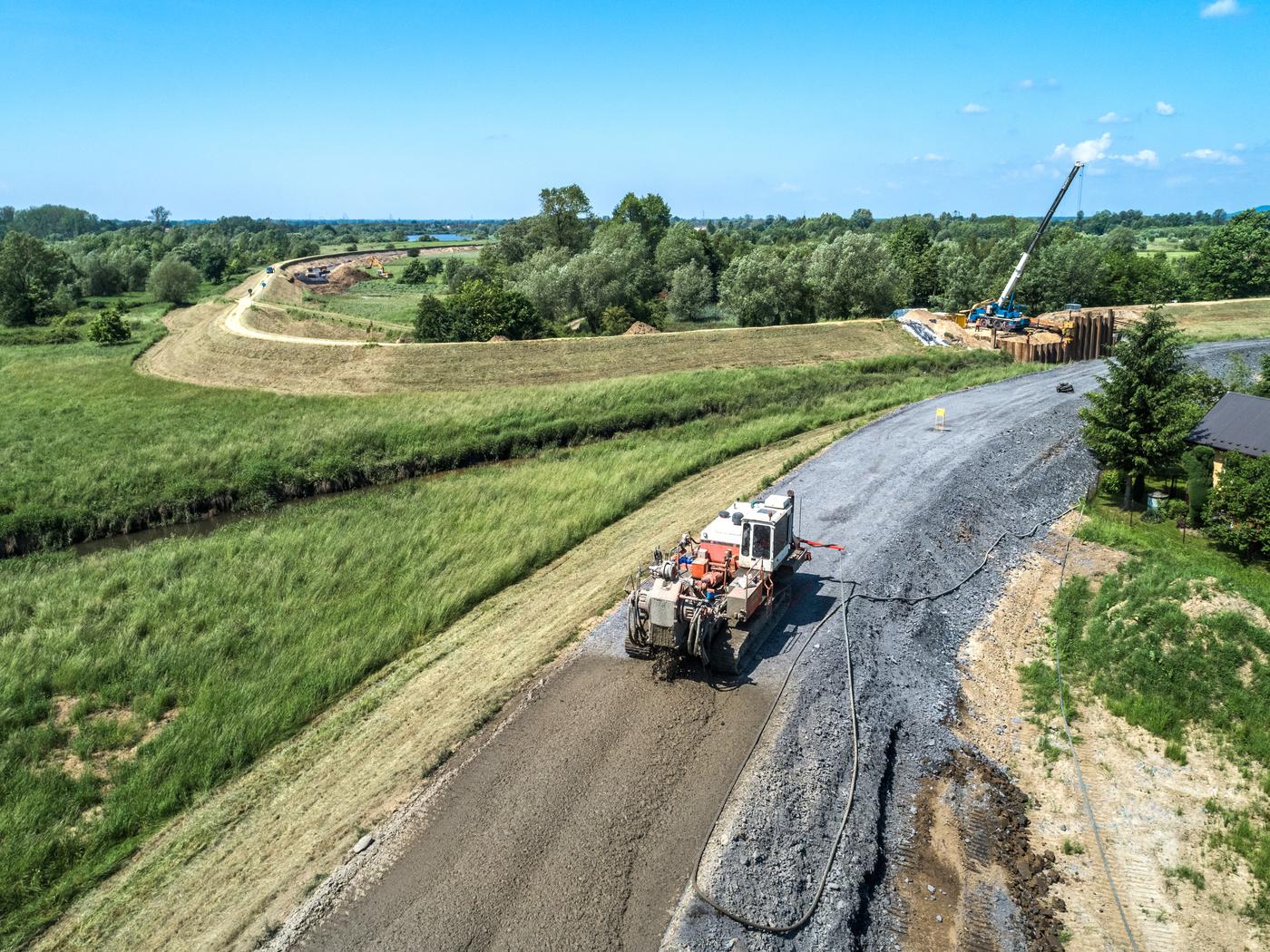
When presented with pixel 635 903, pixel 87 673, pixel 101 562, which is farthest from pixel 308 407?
pixel 635 903

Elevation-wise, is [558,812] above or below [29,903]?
above

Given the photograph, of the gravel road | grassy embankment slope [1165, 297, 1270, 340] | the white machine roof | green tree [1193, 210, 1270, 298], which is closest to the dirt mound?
grassy embankment slope [1165, 297, 1270, 340]

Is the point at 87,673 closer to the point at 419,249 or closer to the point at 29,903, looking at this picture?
the point at 29,903

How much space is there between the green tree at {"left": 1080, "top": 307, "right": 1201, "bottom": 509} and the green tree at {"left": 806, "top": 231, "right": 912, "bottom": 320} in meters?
37.8

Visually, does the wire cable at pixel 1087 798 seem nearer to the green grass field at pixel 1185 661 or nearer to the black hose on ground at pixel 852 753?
the green grass field at pixel 1185 661

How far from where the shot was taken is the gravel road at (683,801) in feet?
32.6

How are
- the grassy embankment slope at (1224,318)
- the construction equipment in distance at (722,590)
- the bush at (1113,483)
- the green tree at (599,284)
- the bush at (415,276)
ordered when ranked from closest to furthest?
the construction equipment in distance at (722,590)
the bush at (1113,483)
the grassy embankment slope at (1224,318)
the green tree at (599,284)
the bush at (415,276)

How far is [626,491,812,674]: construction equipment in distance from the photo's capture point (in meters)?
14.4

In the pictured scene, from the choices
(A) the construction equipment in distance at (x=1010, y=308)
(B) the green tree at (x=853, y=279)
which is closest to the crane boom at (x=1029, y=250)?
(A) the construction equipment in distance at (x=1010, y=308)

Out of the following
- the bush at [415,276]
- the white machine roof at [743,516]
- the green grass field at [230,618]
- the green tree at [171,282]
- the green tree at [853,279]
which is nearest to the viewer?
the green grass field at [230,618]

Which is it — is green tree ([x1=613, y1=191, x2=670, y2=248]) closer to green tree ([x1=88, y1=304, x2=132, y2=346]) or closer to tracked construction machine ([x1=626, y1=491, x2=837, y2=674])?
green tree ([x1=88, y1=304, x2=132, y2=346])

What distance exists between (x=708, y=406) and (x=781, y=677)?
25403 mm

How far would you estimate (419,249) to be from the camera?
156000 millimetres

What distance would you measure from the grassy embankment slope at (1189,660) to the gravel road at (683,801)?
2.41 meters
